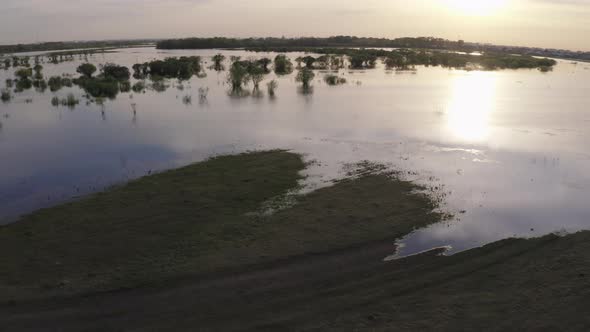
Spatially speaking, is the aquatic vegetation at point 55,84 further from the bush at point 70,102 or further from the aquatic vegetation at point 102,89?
the bush at point 70,102

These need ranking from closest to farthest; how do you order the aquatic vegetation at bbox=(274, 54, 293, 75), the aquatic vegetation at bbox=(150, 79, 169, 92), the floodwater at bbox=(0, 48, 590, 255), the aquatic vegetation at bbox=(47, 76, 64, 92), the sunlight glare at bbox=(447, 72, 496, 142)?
the floodwater at bbox=(0, 48, 590, 255) → the sunlight glare at bbox=(447, 72, 496, 142) → the aquatic vegetation at bbox=(47, 76, 64, 92) → the aquatic vegetation at bbox=(150, 79, 169, 92) → the aquatic vegetation at bbox=(274, 54, 293, 75)

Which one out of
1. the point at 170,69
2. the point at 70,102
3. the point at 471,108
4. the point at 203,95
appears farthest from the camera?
the point at 170,69

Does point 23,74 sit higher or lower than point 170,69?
lower

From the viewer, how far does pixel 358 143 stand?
986 inches

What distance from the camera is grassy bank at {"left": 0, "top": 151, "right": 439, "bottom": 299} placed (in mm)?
10516

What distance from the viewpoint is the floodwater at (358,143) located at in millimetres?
15656

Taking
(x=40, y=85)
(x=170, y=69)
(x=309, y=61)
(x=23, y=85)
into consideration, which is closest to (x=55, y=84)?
(x=40, y=85)

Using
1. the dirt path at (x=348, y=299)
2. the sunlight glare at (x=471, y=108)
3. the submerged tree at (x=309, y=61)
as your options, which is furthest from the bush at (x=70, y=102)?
the submerged tree at (x=309, y=61)

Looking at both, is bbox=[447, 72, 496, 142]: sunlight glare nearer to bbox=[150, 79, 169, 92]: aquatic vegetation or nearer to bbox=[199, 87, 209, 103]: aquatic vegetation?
bbox=[199, 87, 209, 103]: aquatic vegetation

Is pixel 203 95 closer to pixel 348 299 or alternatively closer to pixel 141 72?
pixel 141 72

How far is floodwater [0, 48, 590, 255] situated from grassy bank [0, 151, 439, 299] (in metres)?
1.38

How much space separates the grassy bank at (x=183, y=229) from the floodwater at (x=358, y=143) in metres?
1.38

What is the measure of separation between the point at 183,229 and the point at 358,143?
14.1 metres

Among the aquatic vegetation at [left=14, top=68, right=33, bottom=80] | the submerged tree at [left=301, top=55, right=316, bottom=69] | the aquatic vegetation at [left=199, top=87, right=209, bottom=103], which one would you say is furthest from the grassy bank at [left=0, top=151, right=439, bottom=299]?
the submerged tree at [left=301, top=55, right=316, bottom=69]
